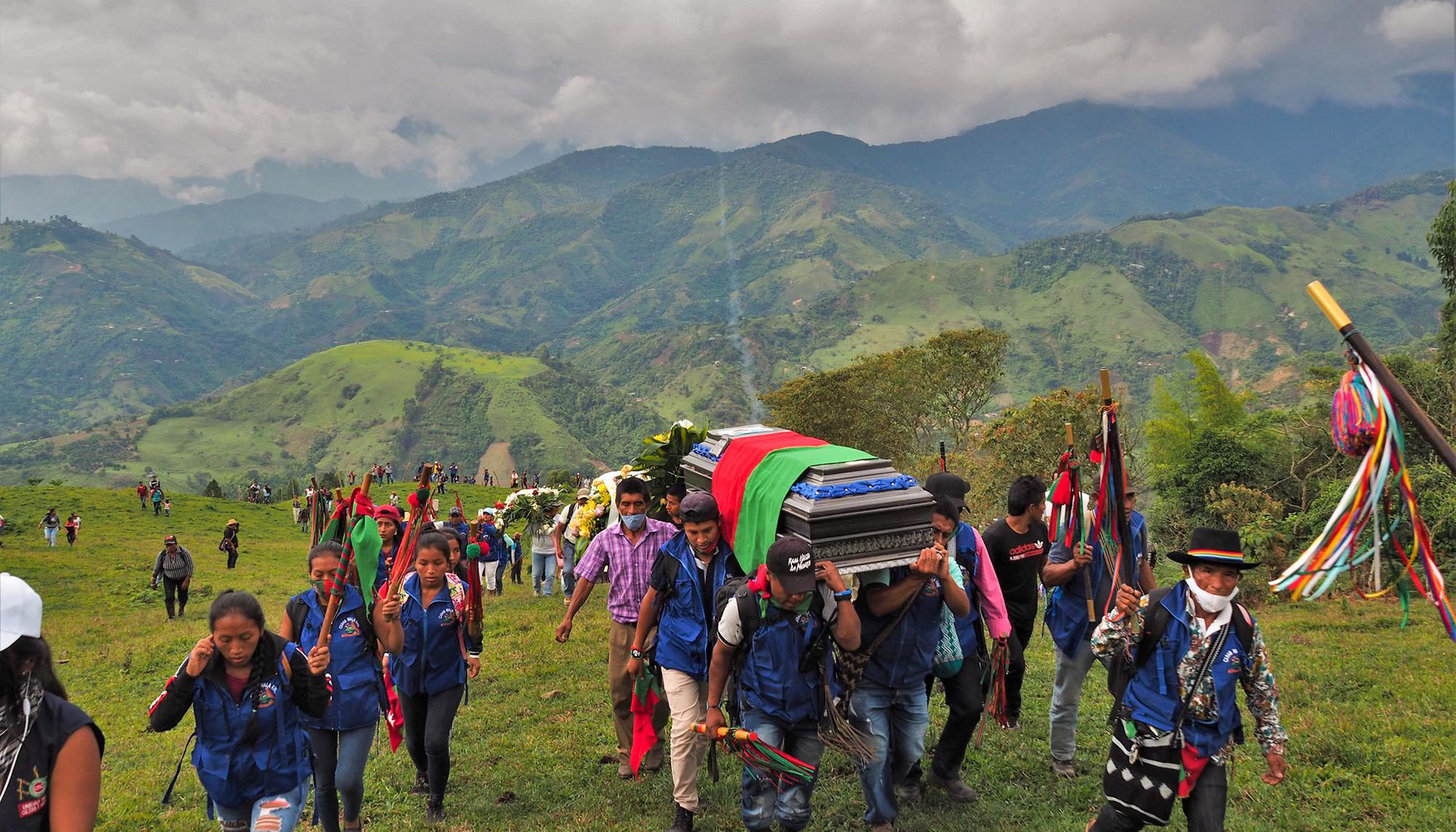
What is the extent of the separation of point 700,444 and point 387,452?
18554 centimetres

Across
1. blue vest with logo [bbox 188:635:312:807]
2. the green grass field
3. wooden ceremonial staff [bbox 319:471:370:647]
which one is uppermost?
wooden ceremonial staff [bbox 319:471:370:647]

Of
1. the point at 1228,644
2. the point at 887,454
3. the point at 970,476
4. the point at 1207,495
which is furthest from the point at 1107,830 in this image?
the point at 887,454

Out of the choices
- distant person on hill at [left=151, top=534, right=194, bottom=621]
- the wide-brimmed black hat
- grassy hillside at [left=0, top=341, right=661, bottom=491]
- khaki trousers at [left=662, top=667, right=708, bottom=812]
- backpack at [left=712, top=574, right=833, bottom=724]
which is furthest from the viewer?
grassy hillside at [left=0, top=341, right=661, bottom=491]

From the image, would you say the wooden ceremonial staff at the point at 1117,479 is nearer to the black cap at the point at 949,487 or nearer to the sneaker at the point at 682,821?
the black cap at the point at 949,487

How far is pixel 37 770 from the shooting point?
3.42 meters

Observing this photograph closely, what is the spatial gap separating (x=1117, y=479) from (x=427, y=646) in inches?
208

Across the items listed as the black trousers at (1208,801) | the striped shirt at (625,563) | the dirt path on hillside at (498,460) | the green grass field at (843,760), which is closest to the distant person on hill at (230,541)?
the green grass field at (843,760)

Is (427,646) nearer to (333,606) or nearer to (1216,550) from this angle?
(333,606)

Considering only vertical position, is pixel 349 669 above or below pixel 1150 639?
below

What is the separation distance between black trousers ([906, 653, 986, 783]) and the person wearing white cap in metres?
5.33

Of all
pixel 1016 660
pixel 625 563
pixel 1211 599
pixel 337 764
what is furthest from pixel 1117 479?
pixel 337 764

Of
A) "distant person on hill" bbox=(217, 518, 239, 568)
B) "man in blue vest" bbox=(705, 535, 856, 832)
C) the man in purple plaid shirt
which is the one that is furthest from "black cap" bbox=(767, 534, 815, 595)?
"distant person on hill" bbox=(217, 518, 239, 568)

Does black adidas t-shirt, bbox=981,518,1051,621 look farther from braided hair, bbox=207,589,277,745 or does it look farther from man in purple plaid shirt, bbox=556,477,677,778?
braided hair, bbox=207,589,277,745

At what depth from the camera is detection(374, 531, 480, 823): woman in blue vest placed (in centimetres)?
695
